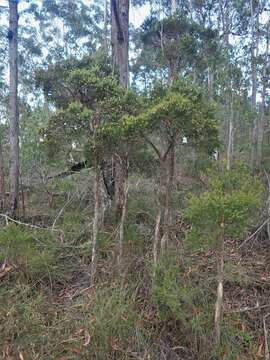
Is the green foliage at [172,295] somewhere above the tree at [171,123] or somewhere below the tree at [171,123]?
below

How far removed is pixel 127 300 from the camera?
377 cm

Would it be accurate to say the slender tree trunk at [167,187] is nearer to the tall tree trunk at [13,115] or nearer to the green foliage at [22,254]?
the green foliage at [22,254]

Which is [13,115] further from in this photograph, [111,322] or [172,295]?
[172,295]

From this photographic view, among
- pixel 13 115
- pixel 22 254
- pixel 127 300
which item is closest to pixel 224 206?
pixel 127 300

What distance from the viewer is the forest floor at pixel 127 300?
3.35 meters

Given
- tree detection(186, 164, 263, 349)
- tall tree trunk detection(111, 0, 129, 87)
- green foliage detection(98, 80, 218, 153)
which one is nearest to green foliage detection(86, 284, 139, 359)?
tree detection(186, 164, 263, 349)

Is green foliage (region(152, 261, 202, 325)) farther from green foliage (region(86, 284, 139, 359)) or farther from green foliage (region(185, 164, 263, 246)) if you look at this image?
green foliage (region(185, 164, 263, 246))

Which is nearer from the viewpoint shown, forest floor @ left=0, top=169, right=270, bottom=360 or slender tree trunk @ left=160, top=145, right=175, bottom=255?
forest floor @ left=0, top=169, right=270, bottom=360

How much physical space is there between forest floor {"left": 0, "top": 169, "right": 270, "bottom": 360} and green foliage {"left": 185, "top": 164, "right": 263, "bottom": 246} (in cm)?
73

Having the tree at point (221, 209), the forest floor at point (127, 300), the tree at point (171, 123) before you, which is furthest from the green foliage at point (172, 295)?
the tree at point (221, 209)

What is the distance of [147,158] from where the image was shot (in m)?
Answer: 4.18

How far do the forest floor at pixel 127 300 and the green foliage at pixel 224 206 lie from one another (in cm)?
73

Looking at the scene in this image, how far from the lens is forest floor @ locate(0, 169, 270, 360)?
3.35 meters

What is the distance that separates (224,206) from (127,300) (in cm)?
155
